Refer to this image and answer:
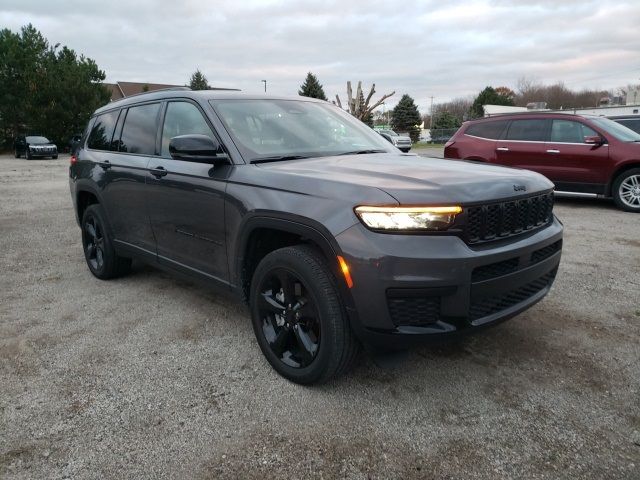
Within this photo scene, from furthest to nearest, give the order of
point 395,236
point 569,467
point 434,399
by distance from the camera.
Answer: point 434,399 < point 395,236 < point 569,467

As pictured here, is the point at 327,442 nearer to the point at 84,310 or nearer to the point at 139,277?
the point at 84,310

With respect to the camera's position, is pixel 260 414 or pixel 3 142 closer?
pixel 260 414

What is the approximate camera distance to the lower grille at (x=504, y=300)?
8.23 feet

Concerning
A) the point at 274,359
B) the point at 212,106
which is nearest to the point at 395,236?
the point at 274,359

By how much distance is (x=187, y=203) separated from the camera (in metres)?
3.53

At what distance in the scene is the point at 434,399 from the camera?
2.79 m

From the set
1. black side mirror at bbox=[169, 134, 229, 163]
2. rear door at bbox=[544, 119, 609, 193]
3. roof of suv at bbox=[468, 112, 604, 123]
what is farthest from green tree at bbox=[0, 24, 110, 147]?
black side mirror at bbox=[169, 134, 229, 163]

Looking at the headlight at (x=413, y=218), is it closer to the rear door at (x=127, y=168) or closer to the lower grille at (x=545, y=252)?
the lower grille at (x=545, y=252)

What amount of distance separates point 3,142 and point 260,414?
43.1 m

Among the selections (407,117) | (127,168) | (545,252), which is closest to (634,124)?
(545,252)

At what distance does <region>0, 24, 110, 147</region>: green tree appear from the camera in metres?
35.1

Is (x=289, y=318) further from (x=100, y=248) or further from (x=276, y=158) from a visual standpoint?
(x=100, y=248)

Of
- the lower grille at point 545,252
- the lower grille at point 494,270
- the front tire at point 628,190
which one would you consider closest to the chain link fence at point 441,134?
the front tire at point 628,190

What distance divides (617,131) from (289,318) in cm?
842
